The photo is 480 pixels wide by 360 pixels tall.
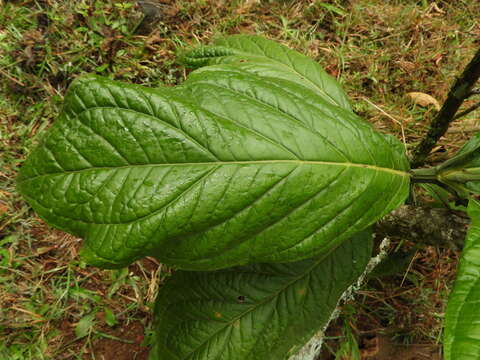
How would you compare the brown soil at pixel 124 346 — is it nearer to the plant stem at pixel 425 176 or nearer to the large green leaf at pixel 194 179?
the large green leaf at pixel 194 179

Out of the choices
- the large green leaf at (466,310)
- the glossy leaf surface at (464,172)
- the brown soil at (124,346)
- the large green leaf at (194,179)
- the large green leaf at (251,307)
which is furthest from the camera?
the brown soil at (124,346)

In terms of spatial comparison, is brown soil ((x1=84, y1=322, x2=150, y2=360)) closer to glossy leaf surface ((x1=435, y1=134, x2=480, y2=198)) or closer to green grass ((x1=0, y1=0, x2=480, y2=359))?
green grass ((x1=0, y1=0, x2=480, y2=359))

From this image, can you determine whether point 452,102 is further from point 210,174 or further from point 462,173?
Result: point 210,174

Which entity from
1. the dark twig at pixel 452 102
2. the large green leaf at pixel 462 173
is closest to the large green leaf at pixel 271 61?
the dark twig at pixel 452 102

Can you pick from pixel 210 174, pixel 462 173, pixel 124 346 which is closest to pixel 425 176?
pixel 462 173

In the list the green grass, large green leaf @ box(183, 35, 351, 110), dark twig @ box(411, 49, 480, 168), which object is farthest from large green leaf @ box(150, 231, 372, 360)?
the green grass

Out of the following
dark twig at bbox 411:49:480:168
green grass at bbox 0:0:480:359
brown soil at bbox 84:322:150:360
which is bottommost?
brown soil at bbox 84:322:150:360

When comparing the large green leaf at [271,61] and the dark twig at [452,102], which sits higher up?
the dark twig at [452,102]

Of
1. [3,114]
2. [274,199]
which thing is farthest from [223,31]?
[274,199]

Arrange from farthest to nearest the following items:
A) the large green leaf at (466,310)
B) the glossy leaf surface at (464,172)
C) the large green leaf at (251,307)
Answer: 1. the large green leaf at (251,307)
2. the glossy leaf surface at (464,172)
3. the large green leaf at (466,310)
